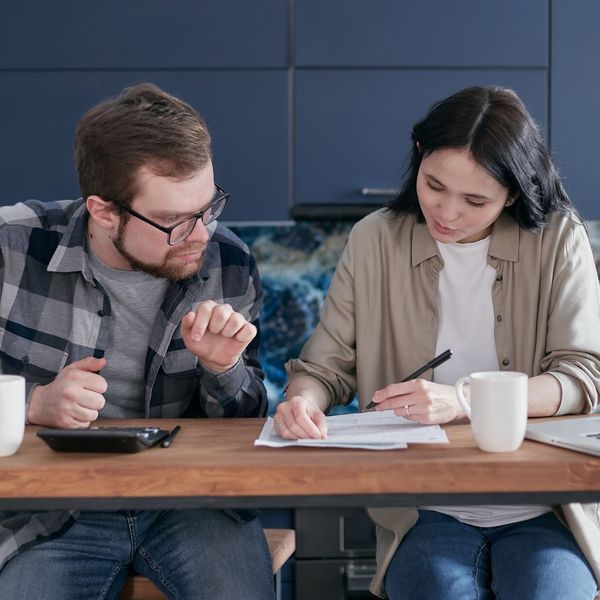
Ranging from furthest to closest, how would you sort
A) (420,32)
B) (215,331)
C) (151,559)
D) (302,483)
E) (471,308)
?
(420,32), (471,308), (151,559), (215,331), (302,483)

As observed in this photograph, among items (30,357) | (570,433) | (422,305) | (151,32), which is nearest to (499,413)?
(570,433)

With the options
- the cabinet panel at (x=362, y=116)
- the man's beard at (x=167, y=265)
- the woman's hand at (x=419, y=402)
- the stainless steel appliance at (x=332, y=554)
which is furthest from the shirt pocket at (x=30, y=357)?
the cabinet panel at (x=362, y=116)

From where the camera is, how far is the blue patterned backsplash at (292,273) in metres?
3.16

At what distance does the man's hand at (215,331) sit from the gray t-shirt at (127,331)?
0.81ft

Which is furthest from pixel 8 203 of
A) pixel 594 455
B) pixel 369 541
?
pixel 594 455

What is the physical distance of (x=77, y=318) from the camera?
183cm

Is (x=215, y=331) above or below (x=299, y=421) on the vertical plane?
above

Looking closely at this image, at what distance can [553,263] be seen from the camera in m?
1.85

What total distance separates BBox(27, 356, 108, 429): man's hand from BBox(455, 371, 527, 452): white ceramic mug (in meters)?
0.56

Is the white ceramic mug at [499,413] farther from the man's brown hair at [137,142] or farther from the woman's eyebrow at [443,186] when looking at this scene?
the man's brown hair at [137,142]

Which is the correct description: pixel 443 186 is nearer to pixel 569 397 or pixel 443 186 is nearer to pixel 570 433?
pixel 569 397

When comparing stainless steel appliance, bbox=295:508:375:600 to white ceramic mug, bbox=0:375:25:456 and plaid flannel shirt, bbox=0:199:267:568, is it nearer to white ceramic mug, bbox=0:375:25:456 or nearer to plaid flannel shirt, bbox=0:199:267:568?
plaid flannel shirt, bbox=0:199:267:568

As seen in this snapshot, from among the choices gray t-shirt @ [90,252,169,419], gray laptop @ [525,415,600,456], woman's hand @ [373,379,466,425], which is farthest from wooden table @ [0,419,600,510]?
gray t-shirt @ [90,252,169,419]

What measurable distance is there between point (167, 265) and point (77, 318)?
0.20 m
